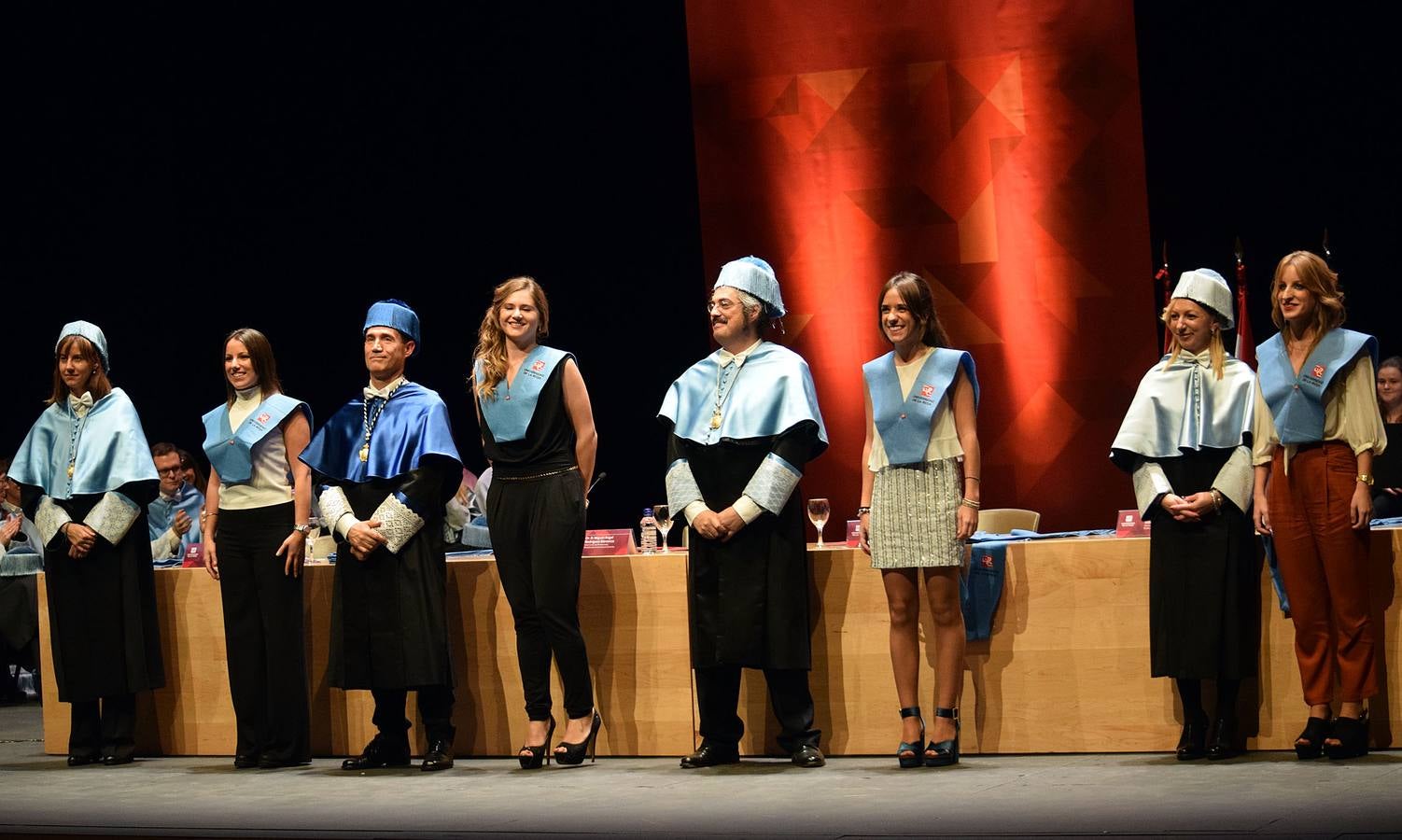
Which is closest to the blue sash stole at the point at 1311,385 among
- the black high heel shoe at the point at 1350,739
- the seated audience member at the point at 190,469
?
the black high heel shoe at the point at 1350,739

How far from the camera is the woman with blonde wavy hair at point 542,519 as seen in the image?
4484 mm

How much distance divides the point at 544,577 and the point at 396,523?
48 centimetres

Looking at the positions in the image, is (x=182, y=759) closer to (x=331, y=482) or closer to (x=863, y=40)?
(x=331, y=482)

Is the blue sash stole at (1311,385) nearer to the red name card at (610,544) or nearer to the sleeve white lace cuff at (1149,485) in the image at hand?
the sleeve white lace cuff at (1149,485)

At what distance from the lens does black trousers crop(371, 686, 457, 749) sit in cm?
467

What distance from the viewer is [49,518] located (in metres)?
5.16

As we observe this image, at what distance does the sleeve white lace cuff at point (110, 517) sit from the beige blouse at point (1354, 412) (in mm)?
3493

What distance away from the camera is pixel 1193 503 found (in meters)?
4.14

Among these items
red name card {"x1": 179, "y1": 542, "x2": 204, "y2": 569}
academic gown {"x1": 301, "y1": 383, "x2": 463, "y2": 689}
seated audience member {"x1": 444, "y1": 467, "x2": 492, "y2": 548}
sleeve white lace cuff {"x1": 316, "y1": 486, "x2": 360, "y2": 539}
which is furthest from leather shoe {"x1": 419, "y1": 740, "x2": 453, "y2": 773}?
seated audience member {"x1": 444, "y1": 467, "x2": 492, "y2": 548}

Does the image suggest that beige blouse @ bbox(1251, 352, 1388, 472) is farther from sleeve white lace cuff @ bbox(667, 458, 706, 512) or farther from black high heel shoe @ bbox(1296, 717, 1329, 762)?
sleeve white lace cuff @ bbox(667, 458, 706, 512)

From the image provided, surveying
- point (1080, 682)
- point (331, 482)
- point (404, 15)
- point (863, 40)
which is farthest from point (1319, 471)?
point (404, 15)

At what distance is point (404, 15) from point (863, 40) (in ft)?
12.0

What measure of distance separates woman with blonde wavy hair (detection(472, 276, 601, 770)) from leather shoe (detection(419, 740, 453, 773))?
0.25 meters

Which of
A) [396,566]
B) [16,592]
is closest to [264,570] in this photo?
[396,566]
